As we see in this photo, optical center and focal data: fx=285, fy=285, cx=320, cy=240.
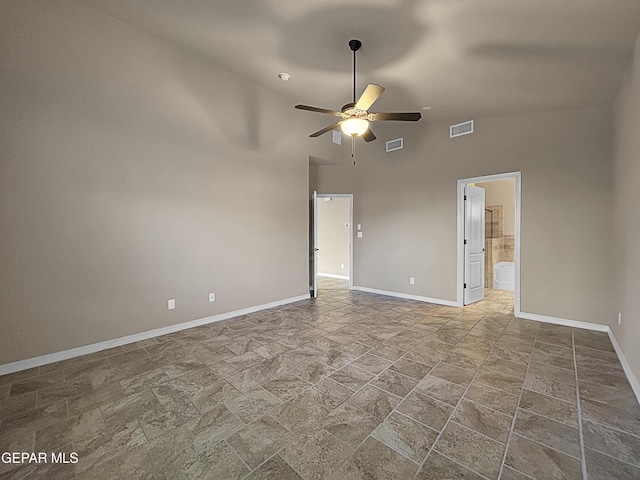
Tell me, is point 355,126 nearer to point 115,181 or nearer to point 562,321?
point 115,181

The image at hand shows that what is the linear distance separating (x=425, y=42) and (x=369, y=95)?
1.09m

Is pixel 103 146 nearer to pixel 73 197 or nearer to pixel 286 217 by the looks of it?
pixel 73 197

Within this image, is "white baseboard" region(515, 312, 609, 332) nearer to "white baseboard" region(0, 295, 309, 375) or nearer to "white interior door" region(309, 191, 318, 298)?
"white interior door" region(309, 191, 318, 298)

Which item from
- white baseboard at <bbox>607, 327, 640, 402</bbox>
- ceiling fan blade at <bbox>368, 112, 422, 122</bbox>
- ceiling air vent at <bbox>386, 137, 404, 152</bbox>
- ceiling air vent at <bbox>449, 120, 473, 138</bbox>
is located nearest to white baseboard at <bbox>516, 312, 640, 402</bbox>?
white baseboard at <bbox>607, 327, 640, 402</bbox>

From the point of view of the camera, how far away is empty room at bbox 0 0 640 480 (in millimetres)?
1856

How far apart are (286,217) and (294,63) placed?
7.98ft

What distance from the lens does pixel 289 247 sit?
5.27 meters

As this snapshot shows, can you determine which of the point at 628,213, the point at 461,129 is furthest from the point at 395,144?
the point at 628,213

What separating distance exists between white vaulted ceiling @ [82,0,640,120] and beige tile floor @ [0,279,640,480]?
3180 millimetres

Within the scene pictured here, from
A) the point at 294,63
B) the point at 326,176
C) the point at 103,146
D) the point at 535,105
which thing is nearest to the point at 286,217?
the point at 326,176

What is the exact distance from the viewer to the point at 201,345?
3.32m

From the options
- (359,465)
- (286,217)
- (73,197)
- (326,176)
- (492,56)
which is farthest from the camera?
(326,176)

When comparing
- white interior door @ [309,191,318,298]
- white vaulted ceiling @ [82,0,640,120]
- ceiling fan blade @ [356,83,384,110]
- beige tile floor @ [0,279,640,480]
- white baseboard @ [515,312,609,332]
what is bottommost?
beige tile floor @ [0,279,640,480]

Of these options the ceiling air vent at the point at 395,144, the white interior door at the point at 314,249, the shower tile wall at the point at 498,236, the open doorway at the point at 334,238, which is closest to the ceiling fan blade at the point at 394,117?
the white interior door at the point at 314,249
